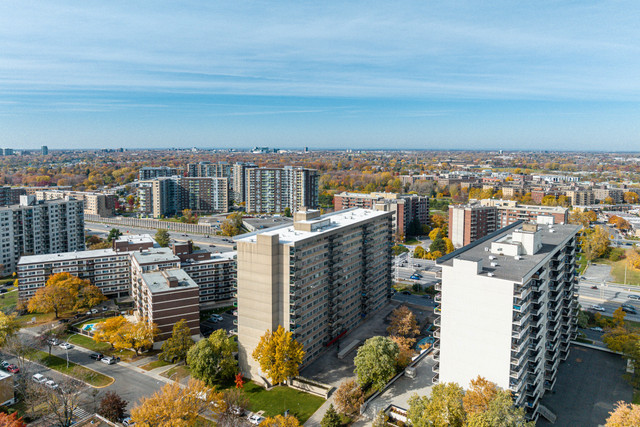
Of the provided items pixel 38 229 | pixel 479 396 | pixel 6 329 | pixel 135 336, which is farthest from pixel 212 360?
pixel 38 229

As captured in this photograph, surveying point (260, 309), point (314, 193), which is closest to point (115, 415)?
point (260, 309)

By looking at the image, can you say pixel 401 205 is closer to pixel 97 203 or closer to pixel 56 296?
pixel 56 296

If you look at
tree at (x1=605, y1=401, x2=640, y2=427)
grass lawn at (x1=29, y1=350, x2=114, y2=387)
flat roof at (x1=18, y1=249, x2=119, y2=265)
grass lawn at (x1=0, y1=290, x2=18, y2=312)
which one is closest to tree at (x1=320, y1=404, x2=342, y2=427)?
tree at (x1=605, y1=401, x2=640, y2=427)

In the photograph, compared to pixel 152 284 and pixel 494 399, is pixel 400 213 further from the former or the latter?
pixel 494 399

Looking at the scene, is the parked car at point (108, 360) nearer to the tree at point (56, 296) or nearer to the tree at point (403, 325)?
the tree at point (56, 296)

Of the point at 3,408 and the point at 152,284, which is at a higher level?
the point at 152,284

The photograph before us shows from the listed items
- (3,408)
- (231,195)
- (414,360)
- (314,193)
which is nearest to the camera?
(3,408)

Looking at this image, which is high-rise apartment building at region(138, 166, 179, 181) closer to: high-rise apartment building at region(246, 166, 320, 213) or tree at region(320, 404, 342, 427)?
high-rise apartment building at region(246, 166, 320, 213)
